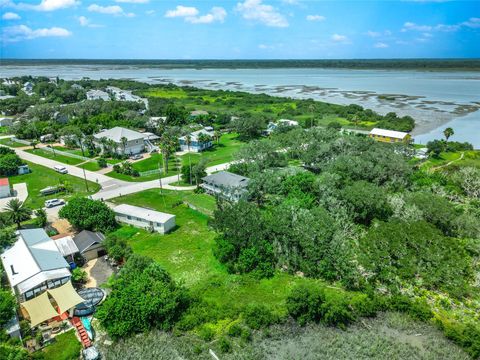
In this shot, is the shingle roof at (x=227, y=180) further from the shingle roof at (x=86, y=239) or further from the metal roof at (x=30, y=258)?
the metal roof at (x=30, y=258)

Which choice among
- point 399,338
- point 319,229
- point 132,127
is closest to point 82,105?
point 132,127

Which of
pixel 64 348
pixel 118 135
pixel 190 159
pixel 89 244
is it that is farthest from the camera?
pixel 118 135

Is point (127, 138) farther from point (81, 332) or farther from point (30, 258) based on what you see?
point (81, 332)

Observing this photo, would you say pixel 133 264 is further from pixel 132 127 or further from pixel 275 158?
pixel 132 127

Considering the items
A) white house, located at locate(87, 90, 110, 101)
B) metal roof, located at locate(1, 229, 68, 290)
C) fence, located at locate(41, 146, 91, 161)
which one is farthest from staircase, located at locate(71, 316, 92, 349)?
white house, located at locate(87, 90, 110, 101)

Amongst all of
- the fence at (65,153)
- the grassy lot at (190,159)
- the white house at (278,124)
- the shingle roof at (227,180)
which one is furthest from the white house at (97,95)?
the shingle roof at (227,180)

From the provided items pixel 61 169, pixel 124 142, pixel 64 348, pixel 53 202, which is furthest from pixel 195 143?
pixel 64 348

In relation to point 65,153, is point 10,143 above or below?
above
